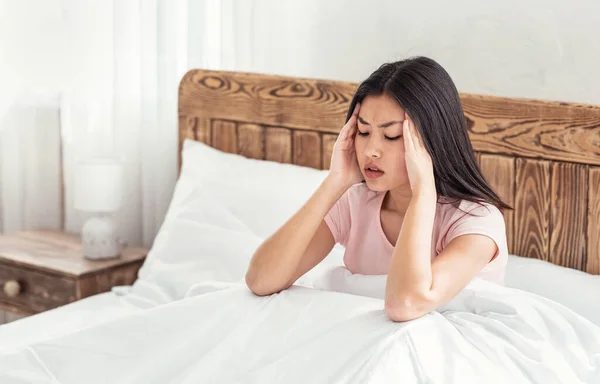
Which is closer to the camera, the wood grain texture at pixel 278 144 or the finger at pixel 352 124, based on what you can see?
the finger at pixel 352 124

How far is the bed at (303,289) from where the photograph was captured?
1.55 m

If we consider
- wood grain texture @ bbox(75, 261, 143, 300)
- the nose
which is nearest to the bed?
wood grain texture @ bbox(75, 261, 143, 300)

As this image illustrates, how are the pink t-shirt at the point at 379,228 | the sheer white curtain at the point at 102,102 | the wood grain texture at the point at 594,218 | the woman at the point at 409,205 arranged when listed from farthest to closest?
the sheer white curtain at the point at 102,102
the wood grain texture at the point at 594,218
the pink t-shirt at the point at 379,228
the woman at the point at 409,205

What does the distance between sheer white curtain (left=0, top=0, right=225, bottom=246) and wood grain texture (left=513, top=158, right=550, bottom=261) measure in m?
1.17

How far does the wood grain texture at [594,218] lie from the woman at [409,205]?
14.4 inches

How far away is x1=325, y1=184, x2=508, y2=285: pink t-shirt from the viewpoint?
174 cm

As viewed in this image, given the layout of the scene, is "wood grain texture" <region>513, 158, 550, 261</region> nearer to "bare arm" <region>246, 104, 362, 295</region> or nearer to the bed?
the bed

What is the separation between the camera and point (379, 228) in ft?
6.21

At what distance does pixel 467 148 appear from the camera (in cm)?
178

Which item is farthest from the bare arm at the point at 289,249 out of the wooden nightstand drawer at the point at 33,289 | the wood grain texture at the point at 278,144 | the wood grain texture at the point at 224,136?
the wooden nightstand drawer at the point at 33,289

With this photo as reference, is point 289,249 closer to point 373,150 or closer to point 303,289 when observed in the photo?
point 303,289

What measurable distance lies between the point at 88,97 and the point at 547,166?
5.42ft

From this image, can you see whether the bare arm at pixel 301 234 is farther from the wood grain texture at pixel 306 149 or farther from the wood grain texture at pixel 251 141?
the wood grain texture at pixel 251 141

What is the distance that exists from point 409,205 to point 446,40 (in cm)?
84
